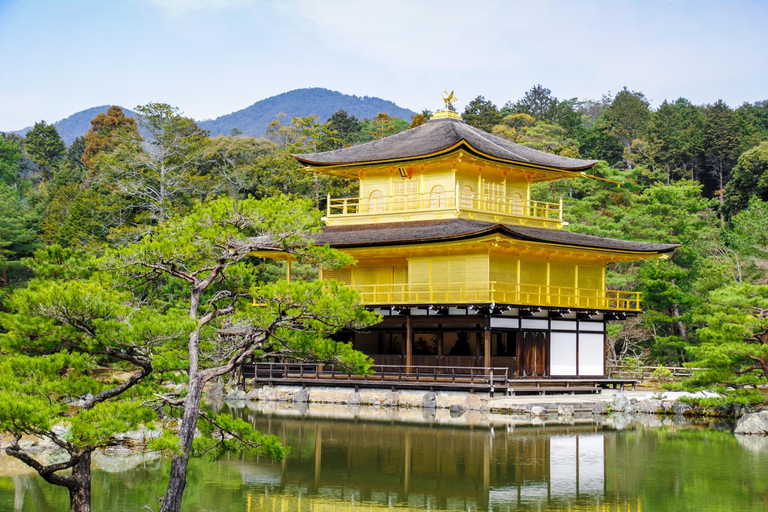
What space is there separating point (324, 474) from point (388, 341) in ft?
55.6

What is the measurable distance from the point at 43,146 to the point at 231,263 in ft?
251

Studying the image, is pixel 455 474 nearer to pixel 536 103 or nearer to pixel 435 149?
pixel 435 149

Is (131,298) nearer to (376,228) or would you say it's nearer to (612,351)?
(376,228)

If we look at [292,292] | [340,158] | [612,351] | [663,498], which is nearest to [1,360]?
[292,292]

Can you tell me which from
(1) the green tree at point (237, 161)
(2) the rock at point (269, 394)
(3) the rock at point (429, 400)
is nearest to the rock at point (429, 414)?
(3) the rock at point (429, 400)

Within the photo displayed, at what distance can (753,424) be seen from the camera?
77.6ft

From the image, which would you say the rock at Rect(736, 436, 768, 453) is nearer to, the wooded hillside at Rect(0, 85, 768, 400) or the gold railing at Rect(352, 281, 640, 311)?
the wooded hillside at Rect(0, 85, 768, 400)

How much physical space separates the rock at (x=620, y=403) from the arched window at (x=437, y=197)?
9771 millimetres

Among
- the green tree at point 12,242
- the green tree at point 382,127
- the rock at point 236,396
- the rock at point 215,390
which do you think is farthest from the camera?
the green tree at point 382,127

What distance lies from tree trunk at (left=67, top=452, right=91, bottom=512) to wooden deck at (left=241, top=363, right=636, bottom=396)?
15033 millimetres

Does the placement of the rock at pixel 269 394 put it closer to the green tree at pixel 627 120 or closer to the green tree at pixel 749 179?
the green tree at pixel 749 179

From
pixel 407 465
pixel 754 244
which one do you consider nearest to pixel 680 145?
pixel 754 244

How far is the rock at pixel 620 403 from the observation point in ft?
94.1

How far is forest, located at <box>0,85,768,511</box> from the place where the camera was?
40.3 feet
